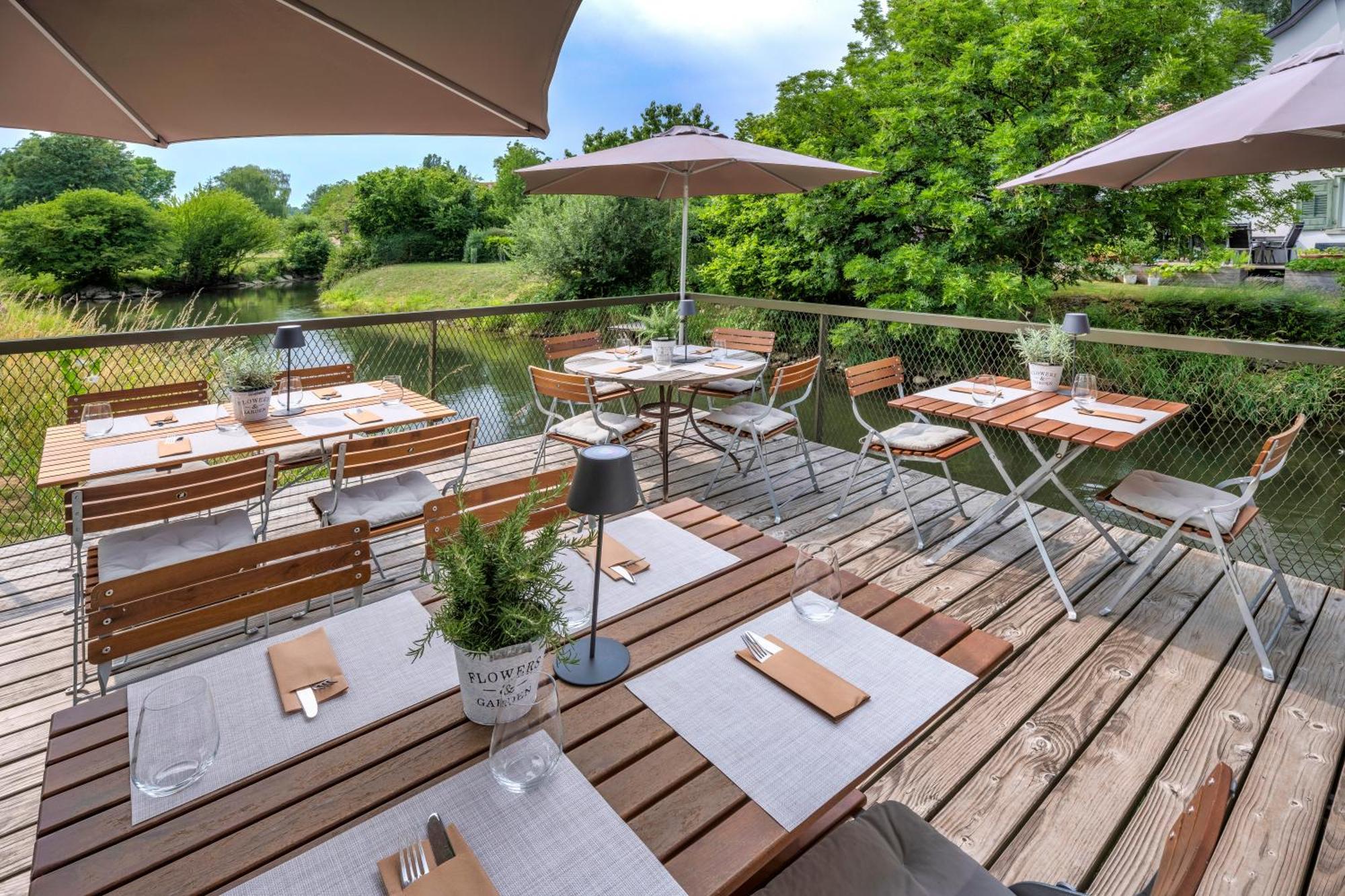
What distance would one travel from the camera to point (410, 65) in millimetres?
1783

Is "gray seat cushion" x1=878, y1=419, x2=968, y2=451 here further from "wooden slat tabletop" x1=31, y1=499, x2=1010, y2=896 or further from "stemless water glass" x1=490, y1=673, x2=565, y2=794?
"stemless water glass" x1=490, y1=673, x2=565, y2=794

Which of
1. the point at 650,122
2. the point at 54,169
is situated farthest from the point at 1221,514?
the point at 54,169

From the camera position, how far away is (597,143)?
776 inches

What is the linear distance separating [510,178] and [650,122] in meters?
6.28

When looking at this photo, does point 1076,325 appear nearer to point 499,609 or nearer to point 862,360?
point 499,609

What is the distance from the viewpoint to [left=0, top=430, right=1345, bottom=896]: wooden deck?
1.87m

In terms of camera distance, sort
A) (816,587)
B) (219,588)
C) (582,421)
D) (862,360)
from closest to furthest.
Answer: (816,587) → (219,588) → (582,421) → (862,360)

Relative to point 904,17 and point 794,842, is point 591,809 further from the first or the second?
point 904,17

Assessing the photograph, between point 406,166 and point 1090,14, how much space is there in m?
27.1

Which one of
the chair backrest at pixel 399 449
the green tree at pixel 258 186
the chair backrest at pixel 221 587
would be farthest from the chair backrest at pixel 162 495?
the green tree at pixel 258 186

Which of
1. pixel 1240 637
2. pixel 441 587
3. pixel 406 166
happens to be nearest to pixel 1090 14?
pixel 1240 637

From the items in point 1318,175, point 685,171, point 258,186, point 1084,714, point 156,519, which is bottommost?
point 1084,714

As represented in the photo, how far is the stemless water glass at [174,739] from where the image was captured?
102cm

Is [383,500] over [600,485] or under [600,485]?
under
